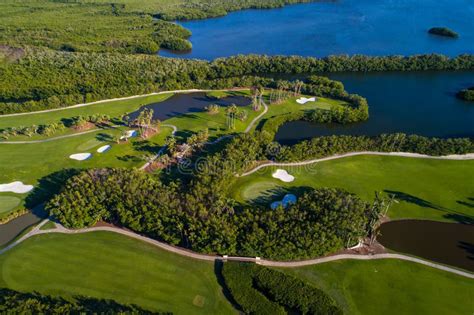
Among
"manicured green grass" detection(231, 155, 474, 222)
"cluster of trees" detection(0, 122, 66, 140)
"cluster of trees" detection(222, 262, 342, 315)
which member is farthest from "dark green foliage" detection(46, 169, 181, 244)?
"cluster of trees" detection(0, 122, 66, 140)

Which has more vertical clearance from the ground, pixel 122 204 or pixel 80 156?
pixel 80 156

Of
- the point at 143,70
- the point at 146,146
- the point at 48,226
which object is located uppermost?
the point at 143,70

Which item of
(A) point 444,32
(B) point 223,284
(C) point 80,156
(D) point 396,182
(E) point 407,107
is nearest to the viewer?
(B) point 223,284

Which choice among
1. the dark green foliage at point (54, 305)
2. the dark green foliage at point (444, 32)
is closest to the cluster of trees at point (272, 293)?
the dark green foliage at point (54, 305)

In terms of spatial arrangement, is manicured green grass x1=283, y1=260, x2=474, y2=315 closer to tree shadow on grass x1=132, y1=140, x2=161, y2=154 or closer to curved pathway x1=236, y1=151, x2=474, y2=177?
curved pathway x1=236, y1=151, x2=474, y2=177

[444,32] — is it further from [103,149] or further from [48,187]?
[48,187]

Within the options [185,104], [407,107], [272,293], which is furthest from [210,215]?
[407,107]

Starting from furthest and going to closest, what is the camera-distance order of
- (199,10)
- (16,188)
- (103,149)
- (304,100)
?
1. (199,10)
2. (304,100)
3. (103,149)
4. (16,188)
